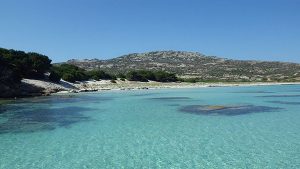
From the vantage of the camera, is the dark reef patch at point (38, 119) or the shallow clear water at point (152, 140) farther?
the dark reef patch at point (38, 119)

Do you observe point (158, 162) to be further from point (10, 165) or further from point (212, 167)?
point (10, 165)

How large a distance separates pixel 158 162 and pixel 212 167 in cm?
258

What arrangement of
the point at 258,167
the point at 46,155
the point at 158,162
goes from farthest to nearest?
1. the point at 46,155
2. the point at 158,162
3. the point at 258,167

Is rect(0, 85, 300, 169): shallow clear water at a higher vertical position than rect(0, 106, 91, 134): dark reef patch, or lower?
lower

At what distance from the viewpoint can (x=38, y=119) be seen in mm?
32062

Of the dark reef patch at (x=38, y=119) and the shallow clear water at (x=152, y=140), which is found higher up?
the dark reef patch at (x=38, y=119)

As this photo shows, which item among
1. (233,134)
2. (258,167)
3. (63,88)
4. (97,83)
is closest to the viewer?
(258,167)

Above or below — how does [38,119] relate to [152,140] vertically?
above

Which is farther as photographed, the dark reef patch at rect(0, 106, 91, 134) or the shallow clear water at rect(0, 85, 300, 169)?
the dark reef patch at rect(0, 106, 91, 134)

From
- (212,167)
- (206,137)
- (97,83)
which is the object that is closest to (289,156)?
(212,167)

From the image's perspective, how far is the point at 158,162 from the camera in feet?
56.5

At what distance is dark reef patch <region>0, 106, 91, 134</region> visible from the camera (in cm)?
2723

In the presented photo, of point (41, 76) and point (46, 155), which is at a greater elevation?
point (41, 76)

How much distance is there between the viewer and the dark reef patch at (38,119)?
89.4ft
